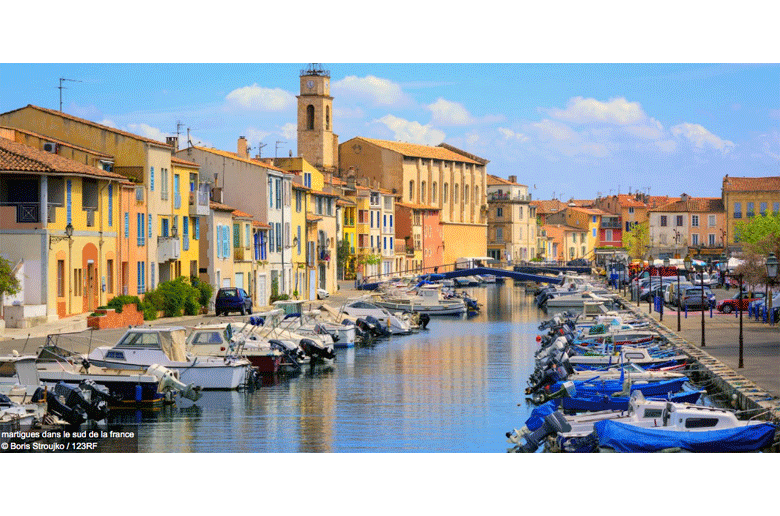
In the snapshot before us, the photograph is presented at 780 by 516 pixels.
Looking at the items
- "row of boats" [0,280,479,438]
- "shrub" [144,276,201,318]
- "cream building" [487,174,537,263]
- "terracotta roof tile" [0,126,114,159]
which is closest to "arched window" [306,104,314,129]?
"cream building" [487,174,537,263]

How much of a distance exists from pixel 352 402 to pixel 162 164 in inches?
828

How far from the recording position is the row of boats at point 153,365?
23.7 meters

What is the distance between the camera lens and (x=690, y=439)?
67.7 ft

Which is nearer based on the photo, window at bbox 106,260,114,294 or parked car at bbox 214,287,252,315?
window at bbox 106,260,114,294

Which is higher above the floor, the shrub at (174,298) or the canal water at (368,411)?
the shrub at (174,298)

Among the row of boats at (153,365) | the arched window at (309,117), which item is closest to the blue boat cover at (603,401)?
the row of boats at (153,365)

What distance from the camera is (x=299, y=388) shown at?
32844 millimetres

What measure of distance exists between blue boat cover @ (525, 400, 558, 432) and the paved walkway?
450 cm

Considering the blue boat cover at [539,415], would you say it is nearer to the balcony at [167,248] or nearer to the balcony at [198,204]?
the balcony at [167,248]

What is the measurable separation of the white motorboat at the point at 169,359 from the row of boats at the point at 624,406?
7.81 m

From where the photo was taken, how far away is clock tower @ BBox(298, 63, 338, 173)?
115688 millimetres

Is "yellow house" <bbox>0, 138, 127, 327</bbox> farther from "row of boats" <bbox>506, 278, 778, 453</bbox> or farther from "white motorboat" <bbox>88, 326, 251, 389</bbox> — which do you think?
"row of boats" <bbox>506, 278, 778, 453</bbox>

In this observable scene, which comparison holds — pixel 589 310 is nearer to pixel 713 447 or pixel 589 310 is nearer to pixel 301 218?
pixel 301 218

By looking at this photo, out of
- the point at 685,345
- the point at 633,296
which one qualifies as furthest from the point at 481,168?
the point at 685,345
